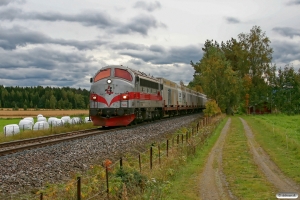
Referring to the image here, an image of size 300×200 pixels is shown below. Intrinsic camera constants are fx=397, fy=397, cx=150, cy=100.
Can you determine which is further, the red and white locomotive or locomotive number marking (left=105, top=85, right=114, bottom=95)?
locomotive number marking (left=105, top=85, right=114, bottom=95)

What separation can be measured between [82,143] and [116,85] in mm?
10188

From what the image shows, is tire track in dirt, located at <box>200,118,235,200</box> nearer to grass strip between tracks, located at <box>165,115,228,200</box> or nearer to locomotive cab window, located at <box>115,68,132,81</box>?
grass strip between tracks, located at <box>165,115,228,200</box>

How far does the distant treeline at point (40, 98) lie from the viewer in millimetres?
146250

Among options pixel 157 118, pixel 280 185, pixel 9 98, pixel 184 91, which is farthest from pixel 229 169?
pixel 9 98

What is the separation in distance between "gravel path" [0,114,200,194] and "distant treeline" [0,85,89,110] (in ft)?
399

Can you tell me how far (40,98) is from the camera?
149375mm

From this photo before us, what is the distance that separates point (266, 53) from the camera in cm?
8119

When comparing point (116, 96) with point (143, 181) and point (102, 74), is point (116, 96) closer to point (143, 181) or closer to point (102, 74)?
point (102, 74)

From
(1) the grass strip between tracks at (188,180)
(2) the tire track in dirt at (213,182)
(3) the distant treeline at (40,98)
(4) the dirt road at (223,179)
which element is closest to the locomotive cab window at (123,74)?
(1) the grass strip between tracks at (188,180)

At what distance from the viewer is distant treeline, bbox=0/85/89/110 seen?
14625cm

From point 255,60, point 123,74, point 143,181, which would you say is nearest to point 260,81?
point 255,60

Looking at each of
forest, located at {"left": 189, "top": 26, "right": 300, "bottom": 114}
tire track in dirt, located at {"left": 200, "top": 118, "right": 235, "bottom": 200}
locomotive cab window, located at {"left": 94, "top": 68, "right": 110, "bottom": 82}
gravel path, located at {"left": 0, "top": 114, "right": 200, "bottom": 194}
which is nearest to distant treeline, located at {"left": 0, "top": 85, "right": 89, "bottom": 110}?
forest, located at {"left": 189, "top": 26, "right": 300, "bottom": 114}

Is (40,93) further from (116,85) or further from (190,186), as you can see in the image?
(190,186)

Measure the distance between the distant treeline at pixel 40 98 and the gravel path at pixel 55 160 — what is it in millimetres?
121724
